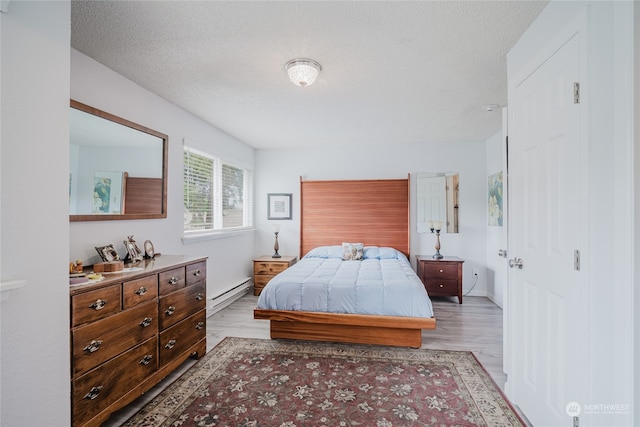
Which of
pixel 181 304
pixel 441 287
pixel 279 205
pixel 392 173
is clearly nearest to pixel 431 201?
pixel 392 173

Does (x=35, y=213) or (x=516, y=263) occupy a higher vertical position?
(x=35, y=213)

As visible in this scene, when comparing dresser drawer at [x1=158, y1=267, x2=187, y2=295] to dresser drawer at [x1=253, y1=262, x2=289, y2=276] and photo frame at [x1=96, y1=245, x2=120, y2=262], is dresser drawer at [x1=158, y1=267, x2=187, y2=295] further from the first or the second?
dresser drawer at [x1=253, y1=262, x2=289, y2=276]

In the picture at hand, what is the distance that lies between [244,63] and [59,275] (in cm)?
180

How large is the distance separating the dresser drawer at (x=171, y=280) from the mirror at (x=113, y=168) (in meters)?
0.68

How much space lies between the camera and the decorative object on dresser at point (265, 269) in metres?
4.54

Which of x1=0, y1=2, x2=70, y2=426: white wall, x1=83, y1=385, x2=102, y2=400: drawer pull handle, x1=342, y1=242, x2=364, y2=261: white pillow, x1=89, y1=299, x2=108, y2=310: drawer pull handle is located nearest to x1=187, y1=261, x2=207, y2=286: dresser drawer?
x1=89, y1=299, x2=108, y2=310: drawer pull handle

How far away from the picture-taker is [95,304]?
5.31 ft

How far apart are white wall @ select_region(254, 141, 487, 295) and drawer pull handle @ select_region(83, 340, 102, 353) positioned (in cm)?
353

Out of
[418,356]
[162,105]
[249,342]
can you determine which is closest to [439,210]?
[418,356]

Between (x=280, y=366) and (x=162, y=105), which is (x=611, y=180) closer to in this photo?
(x=280, y=366)

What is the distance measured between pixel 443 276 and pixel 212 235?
3.26m

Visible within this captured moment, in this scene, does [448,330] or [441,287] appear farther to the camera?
[441,287]

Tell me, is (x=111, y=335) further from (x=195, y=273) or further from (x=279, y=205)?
(x=279, y=205)

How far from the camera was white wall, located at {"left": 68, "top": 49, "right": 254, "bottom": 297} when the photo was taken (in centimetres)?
215
